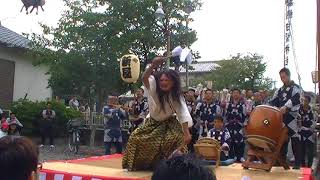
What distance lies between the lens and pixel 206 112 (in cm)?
867

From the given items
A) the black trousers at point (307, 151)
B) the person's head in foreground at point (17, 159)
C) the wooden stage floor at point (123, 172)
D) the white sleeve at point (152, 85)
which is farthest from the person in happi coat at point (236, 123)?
the person's head in foreground at point (17, 159)

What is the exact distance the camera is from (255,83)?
3059 centimetres

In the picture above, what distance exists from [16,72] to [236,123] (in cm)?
1171

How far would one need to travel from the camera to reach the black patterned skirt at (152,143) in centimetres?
496

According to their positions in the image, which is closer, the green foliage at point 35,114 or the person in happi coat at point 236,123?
the person in happi coat at point 236,123

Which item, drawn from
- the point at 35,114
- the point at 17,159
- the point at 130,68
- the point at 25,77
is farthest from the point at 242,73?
the point at 17,159

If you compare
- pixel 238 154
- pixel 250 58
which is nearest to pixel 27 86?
pixel 238 154

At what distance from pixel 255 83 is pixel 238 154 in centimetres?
2271

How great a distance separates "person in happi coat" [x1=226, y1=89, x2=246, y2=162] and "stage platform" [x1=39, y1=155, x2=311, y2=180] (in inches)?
91.6

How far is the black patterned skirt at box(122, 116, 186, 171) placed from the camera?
16.3ft

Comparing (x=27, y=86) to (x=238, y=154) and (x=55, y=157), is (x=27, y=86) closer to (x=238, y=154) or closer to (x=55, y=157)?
(x=55, y=157)

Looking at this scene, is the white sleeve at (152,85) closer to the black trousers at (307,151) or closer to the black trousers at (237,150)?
the black trousers at (237,150)

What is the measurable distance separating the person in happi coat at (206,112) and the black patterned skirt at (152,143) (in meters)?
3.54

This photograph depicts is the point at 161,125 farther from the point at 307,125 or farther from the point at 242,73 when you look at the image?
the point at 242,73
